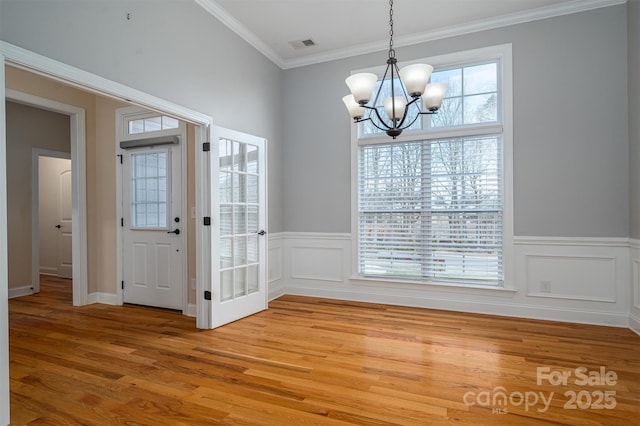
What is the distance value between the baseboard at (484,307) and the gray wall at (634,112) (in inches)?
34.9

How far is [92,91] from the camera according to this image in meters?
2.52

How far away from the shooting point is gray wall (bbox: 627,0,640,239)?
328 centimetres

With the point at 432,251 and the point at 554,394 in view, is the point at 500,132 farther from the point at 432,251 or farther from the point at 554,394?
the point at 554,394

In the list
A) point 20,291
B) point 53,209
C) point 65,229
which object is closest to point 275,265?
point 20,291

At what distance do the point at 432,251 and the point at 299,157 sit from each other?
2155mm

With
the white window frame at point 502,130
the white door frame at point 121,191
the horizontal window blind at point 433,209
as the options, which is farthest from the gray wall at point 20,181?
the white window frame at point 502,130

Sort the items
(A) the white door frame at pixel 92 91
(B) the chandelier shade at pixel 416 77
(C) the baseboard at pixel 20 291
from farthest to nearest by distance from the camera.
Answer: (C) the baseboard at pixel 20 291, (B) the chandelier shade at pixel 416 77, (A) the white door frame at pixel 92 91

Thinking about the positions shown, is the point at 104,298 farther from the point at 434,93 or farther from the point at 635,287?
the point at 635,287

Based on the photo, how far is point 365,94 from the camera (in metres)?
2.50

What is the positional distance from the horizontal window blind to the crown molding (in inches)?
66.4

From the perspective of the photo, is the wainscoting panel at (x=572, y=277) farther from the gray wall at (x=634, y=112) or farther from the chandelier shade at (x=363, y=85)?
the chandelier shade at (x=363, y=85)

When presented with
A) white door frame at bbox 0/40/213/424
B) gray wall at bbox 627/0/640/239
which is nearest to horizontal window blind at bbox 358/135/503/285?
gray wall at bbox 627/0/640/239

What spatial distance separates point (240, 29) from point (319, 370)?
3621 mm

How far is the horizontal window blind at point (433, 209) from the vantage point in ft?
Result: 13.1
